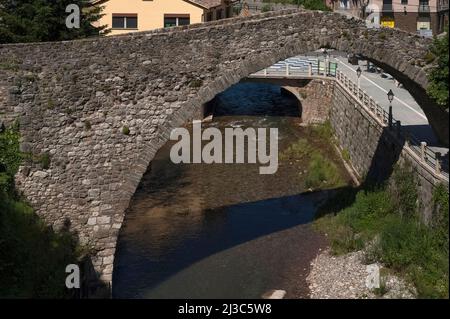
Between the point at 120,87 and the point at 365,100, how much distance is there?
1592 cm

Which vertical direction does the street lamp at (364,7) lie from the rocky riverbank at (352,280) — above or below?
above

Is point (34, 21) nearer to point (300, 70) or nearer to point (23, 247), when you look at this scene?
point (23, 247)

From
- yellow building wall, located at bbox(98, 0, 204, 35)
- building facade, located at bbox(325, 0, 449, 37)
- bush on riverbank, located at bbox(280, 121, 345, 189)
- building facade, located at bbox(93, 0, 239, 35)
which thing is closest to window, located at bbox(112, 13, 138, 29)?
building facade, located at bbox(93, 0, 239, 35)

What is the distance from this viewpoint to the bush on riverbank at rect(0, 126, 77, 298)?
1478 centimetres

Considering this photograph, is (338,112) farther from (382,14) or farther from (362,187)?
(382,14)

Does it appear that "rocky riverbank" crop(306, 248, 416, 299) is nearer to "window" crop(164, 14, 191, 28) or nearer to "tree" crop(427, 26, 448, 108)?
"tree" crop(427, 26, 448, 108)

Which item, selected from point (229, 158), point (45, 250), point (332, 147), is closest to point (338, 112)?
point (332, 147)

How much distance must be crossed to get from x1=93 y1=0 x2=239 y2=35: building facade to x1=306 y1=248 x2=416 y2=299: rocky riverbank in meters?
22.3

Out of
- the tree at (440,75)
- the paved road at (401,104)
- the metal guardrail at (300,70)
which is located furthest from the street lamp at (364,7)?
the tree at (440,75)

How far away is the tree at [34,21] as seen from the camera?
21297mm

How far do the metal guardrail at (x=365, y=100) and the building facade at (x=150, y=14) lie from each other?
5.48 metres

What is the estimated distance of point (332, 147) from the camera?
114 ft

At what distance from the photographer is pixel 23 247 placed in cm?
1541

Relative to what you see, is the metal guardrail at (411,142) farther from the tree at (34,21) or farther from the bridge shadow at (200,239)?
the tree at (34,21)
